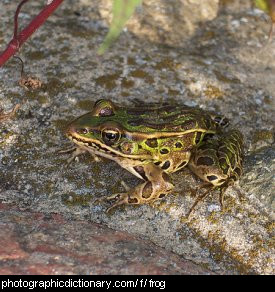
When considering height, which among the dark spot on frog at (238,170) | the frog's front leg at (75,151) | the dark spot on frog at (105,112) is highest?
the dark spot on frog at (105,112)

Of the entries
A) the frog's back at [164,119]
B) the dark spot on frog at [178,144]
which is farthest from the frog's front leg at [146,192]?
the frog's back at [164,119]

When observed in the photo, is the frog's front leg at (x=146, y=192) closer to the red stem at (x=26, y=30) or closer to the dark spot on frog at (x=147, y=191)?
the dark spot on frog at (x=147, y=191)

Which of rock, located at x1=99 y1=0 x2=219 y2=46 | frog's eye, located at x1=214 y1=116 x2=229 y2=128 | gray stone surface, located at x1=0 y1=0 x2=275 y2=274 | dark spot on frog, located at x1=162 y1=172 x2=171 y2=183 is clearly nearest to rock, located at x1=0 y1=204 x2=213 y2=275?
gray stone surface, located at x1=0 y1=0 x2=275 y2=274

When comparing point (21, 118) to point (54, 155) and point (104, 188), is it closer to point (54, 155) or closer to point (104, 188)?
point (54, 155)

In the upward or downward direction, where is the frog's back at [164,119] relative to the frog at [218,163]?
upward

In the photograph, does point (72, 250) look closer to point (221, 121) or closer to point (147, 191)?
point (147, 191)

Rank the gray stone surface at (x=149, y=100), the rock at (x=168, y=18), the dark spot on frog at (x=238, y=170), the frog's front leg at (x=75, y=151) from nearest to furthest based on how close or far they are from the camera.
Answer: the gray stone surface at (x=149, y=100)
the dark spot on frog at (x=238, y=170)
the frog's front leg at (x=75, y=151)
the rock at (x=168, y=18)

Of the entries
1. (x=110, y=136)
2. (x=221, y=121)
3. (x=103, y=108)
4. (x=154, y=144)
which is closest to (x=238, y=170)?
(x=221, y=121)
